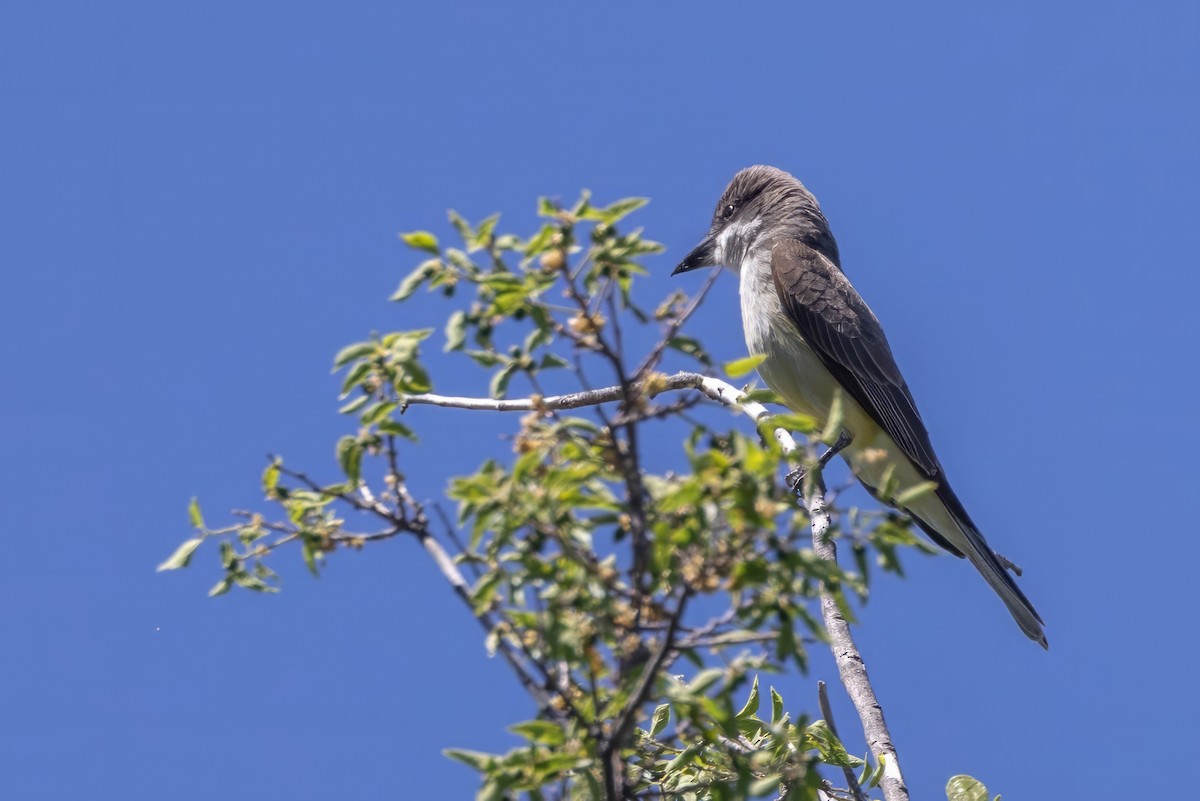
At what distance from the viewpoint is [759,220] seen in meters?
8.93

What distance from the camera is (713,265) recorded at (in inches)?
365

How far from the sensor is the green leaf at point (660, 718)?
425cm

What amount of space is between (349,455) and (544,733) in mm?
920

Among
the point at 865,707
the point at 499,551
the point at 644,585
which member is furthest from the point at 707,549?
the point at 865,707

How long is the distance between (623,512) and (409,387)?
75 cm

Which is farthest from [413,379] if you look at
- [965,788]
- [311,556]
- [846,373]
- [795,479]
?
[846,373]

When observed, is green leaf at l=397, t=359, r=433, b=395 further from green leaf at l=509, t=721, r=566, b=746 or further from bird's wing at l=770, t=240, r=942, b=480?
bird's wing at l=770, t=240, r=942, b=480

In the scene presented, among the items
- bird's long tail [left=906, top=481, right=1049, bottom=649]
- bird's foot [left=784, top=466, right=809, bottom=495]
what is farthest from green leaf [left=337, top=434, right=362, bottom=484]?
bird's long tail [left=906, top=481, right=1049, bottom=649]

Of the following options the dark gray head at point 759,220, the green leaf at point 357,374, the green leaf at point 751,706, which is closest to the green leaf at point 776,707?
the green leaf at point 751,706

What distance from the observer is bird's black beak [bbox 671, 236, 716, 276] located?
917cm

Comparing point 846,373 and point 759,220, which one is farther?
point 759,220

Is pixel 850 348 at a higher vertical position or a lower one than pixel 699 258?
lower

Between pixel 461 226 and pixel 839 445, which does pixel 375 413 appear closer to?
pixel 461 226

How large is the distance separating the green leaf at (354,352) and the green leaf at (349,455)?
0.19 metres
